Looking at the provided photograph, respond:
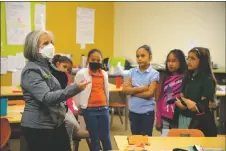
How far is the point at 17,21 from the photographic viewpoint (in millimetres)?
5406

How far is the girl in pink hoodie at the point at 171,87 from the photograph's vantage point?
10.1 feet

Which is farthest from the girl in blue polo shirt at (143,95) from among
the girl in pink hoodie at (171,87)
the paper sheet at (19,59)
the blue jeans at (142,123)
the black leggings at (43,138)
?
the paper sheet at (19,59)

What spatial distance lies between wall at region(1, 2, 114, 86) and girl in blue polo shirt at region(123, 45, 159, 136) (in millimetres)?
2821

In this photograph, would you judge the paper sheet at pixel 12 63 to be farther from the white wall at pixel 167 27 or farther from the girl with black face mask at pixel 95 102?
the girl with black face mask at pixel 95 102

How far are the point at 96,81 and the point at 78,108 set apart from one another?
14.7 inches

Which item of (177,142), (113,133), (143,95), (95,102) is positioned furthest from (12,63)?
(177,142)

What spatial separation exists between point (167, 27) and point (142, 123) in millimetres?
4022

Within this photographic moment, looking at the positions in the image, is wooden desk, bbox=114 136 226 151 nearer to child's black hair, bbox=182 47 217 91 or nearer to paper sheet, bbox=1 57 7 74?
child's black hair, bbox=182 47 217 91

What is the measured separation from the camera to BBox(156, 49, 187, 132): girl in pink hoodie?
308 cm

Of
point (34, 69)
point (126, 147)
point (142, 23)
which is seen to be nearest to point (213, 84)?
point (126, 147)

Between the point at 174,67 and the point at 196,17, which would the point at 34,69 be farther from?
the point at 196,17

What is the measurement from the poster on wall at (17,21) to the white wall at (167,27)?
1.92 meters

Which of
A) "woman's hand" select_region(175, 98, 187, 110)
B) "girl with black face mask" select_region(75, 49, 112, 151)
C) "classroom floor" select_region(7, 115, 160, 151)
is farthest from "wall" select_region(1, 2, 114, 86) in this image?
"woman's hand" select_region(175, 98, 187, 110)

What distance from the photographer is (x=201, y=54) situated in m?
2.88
